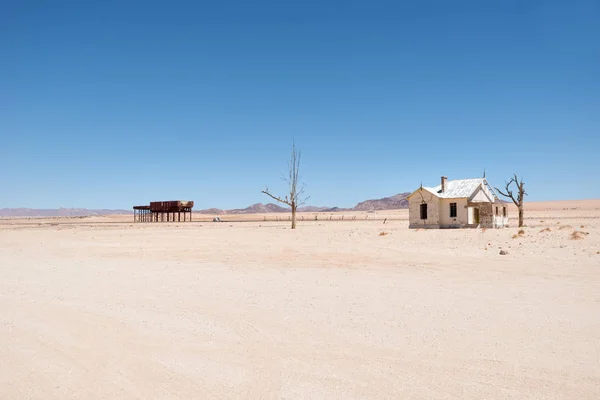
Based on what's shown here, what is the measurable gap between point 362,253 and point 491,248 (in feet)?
18.4

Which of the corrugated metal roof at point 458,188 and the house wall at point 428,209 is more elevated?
the corrugated metal roof at point 458,188

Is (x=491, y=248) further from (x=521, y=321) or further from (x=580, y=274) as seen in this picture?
(x=521, y=321)

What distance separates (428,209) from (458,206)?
236cm

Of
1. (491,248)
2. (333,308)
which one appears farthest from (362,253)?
(333,308)

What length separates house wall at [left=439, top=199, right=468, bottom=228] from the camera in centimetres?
3500

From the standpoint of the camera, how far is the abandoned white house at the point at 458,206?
35.0 meters

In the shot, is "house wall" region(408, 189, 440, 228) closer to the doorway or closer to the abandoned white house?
the abandoned white house

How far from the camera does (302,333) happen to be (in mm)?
6168

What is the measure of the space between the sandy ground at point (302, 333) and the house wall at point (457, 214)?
2307cm

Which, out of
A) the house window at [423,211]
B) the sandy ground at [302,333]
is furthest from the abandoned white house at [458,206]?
the sandy ground at [302,333]

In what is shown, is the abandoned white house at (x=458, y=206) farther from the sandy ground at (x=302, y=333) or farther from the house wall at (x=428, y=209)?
the sandy ground at (x=302, y=333)

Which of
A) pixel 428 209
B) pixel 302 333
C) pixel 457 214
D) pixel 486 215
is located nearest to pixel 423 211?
pixel 428 209

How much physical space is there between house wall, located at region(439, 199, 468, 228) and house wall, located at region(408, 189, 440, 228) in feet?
1.28

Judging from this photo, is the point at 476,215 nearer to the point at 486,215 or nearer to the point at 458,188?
the point at 486,215
